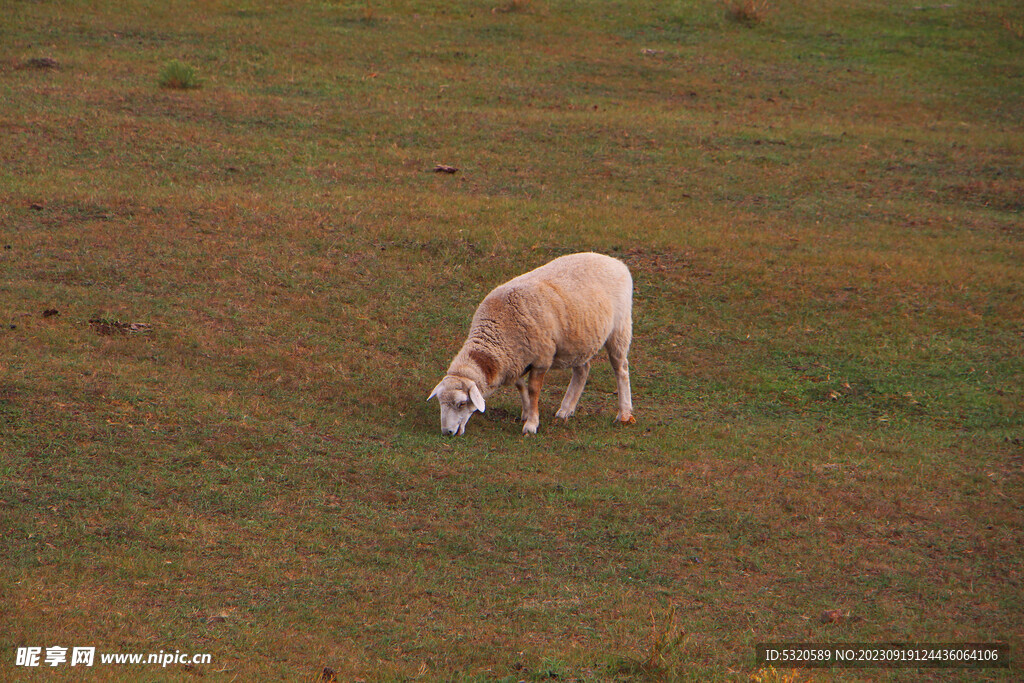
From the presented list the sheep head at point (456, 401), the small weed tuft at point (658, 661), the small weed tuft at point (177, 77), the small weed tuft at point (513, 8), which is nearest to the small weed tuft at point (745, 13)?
the small weed tuft at point (513, 8)

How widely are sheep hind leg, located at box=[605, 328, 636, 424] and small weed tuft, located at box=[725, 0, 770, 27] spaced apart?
1727 centimetres

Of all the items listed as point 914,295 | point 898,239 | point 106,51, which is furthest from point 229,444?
point 106,51

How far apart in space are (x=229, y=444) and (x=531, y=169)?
981 centimetres

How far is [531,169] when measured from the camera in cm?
1733

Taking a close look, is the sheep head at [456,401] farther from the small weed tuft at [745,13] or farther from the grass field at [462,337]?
the small weed tuft at [745,13]

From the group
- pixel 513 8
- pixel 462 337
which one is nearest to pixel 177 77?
pixel 513 8

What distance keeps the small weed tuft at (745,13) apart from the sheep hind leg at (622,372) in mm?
17268

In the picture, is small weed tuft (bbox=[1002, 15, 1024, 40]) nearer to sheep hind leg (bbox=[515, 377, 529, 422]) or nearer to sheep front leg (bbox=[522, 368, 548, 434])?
sheep front leg (bbox=[522, 368, 548, 434])

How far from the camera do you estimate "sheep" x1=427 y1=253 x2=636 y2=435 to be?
981 centimetres

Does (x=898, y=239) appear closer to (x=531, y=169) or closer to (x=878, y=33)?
(x=531, y=169)

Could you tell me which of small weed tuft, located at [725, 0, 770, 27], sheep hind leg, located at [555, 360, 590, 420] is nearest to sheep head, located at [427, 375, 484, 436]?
sheep hind leg, located at [555, 360, 590, 420]

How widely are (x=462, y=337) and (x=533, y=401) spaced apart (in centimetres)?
220

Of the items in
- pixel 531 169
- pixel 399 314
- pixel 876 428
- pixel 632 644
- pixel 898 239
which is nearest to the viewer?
pixel 632 644

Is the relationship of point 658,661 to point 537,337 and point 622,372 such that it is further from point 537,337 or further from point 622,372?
point 622,372
